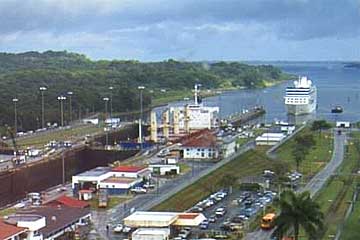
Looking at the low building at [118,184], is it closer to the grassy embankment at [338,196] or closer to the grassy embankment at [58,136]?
the grassy embankment at [338,196]

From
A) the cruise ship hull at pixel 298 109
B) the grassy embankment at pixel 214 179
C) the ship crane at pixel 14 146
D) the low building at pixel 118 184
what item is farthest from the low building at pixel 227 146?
the cruise ship hull at pixel 298 109

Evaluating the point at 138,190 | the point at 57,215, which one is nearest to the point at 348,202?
the point at 138,190

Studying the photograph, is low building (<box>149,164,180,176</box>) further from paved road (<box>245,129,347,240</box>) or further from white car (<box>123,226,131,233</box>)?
white car (<box>123,226,131,233</box>)

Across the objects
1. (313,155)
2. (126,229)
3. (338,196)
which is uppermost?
(313,155)

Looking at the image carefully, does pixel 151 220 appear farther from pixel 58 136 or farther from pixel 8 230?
pixel 58 136

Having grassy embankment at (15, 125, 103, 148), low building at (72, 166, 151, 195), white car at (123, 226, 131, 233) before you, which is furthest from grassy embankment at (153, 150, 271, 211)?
grassy embankment at (15, 125, 103, 148)

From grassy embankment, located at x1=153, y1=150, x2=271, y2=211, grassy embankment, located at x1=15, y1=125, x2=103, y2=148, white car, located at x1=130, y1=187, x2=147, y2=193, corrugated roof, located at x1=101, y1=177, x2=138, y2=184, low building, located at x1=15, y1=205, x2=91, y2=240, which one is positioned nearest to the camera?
low building, located at x1=15, y1=205, x2=91, y2=240

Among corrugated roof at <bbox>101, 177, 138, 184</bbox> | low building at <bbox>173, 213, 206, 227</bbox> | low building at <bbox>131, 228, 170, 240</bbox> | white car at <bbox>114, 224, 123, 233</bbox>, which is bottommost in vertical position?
white car at <bbox>114, 224, 123, 233</bbox>
